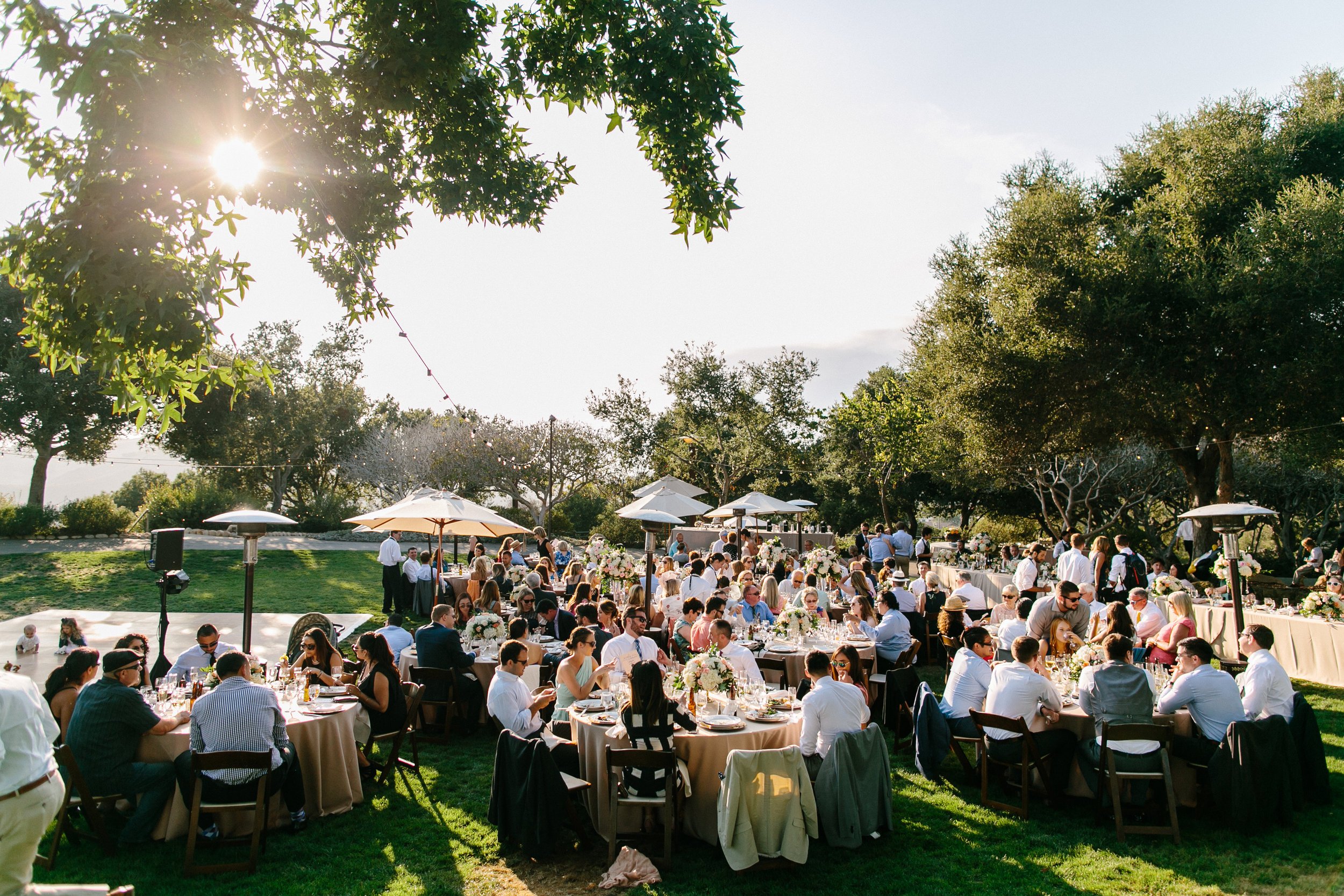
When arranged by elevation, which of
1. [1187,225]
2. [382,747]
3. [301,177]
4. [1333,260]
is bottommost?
[382,747]

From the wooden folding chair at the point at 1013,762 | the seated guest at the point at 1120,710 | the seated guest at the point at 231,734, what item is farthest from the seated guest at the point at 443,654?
the seated guest at the point at 1120,710

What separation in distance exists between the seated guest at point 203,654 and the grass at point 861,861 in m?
1.96

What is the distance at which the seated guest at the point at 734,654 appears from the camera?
7320mm

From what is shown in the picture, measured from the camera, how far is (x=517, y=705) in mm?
6445

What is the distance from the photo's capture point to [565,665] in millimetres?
6895

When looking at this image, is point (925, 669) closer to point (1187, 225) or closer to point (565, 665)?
point (565, 665)

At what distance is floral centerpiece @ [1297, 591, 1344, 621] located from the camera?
35.2 feet

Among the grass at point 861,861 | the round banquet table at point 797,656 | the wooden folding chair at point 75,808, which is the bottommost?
the grass at point 861,861

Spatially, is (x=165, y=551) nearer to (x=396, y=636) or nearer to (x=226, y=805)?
(x=396, y=636)

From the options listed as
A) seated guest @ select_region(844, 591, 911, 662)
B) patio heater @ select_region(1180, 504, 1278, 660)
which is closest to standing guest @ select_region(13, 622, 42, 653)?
seated guest @ select_region(844, 591, 911, 662)

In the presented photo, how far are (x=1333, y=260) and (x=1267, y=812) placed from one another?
13992 millimetres

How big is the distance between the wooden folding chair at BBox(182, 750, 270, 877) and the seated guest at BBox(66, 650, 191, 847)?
320 mm

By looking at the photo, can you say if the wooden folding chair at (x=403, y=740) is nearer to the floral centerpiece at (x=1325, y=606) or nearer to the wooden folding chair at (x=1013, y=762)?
the wooden folding chair at (x=1013, y=762)

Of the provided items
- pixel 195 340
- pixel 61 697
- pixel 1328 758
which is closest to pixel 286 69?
pixel 195 340
